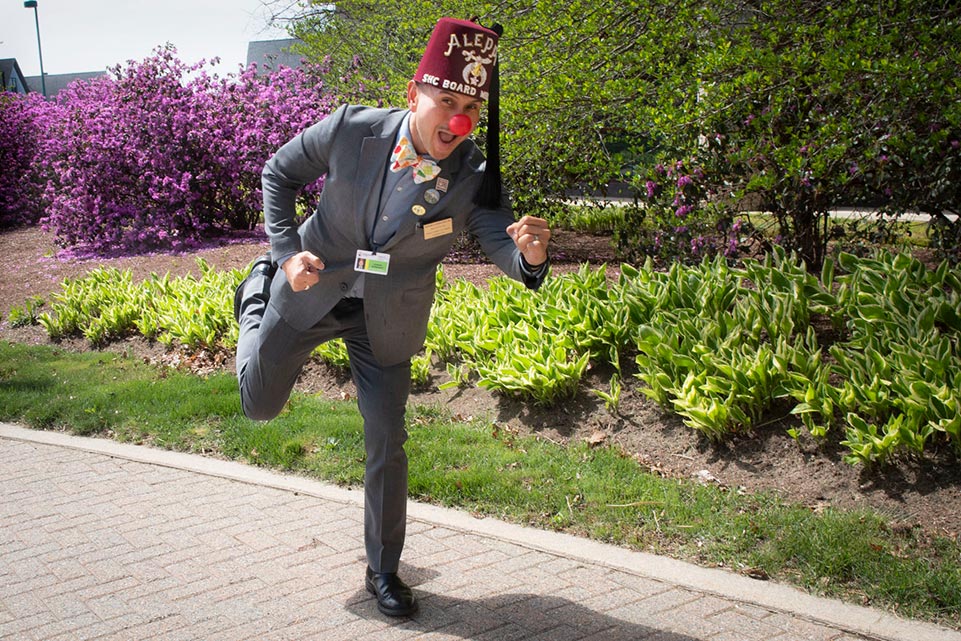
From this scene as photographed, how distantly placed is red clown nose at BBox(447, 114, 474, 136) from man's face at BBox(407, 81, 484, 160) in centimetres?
2

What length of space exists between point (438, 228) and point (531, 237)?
1.49 ft

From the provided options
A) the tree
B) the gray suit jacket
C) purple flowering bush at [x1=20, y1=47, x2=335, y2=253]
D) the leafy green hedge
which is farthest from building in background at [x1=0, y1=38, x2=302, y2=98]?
the gray suit jacket

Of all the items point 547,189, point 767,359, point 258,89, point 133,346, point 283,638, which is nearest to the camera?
point 283,638

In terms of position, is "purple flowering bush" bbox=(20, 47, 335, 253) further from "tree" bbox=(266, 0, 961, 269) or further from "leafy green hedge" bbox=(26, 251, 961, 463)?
"leafy green hedge" bbox=(26, 251, 961, 463)

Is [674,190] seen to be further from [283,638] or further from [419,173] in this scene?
[283,638]

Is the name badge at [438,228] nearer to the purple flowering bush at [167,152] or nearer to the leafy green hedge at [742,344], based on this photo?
the leafy green hedge at [742,344]

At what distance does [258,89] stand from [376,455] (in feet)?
38.5

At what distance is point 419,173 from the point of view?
3.84 metres

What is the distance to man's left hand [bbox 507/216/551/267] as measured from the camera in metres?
3.54

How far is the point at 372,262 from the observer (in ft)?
12.4

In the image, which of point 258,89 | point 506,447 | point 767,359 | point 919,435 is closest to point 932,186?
point 767,359

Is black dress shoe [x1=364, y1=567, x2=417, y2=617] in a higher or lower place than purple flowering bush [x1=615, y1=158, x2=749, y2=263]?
lower

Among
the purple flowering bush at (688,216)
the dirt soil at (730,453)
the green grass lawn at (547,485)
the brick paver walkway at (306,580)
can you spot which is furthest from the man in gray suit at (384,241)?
the purple flowering bush at (688,216)

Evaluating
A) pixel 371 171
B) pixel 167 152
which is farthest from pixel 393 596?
pixel 167 152
